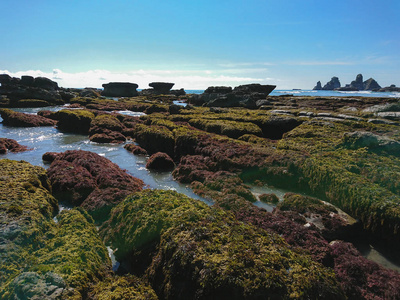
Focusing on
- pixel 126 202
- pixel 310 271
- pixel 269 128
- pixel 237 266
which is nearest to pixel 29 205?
pixel 126 202

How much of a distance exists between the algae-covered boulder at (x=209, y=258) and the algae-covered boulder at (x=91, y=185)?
3443 millimetres

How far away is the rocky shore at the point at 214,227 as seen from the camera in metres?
4.36

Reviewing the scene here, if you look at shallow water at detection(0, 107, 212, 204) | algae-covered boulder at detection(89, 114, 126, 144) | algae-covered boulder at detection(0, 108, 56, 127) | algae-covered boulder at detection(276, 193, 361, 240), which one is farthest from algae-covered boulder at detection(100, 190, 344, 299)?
algae-covered boulder at detection(0, 108, 56, 127)

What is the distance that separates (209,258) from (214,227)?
107 cm

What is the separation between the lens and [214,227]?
18.4ft

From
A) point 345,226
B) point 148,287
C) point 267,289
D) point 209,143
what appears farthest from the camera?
point 209,143

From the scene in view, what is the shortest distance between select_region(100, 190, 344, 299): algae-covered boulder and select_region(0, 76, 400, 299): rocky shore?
0.9 inches

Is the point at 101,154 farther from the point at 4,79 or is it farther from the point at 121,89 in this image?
the point at 121,89

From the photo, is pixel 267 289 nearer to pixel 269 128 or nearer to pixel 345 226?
pixel 345 226

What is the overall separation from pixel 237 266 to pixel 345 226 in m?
5.68

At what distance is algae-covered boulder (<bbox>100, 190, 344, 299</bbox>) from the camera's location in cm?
408

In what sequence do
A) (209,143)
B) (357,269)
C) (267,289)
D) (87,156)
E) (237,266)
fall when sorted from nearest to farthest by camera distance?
(267,289), (237,266), (357,269), (87,156), (209,143)

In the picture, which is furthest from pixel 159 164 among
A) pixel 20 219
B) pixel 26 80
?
pixel 26 80

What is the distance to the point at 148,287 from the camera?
16.6 feet
